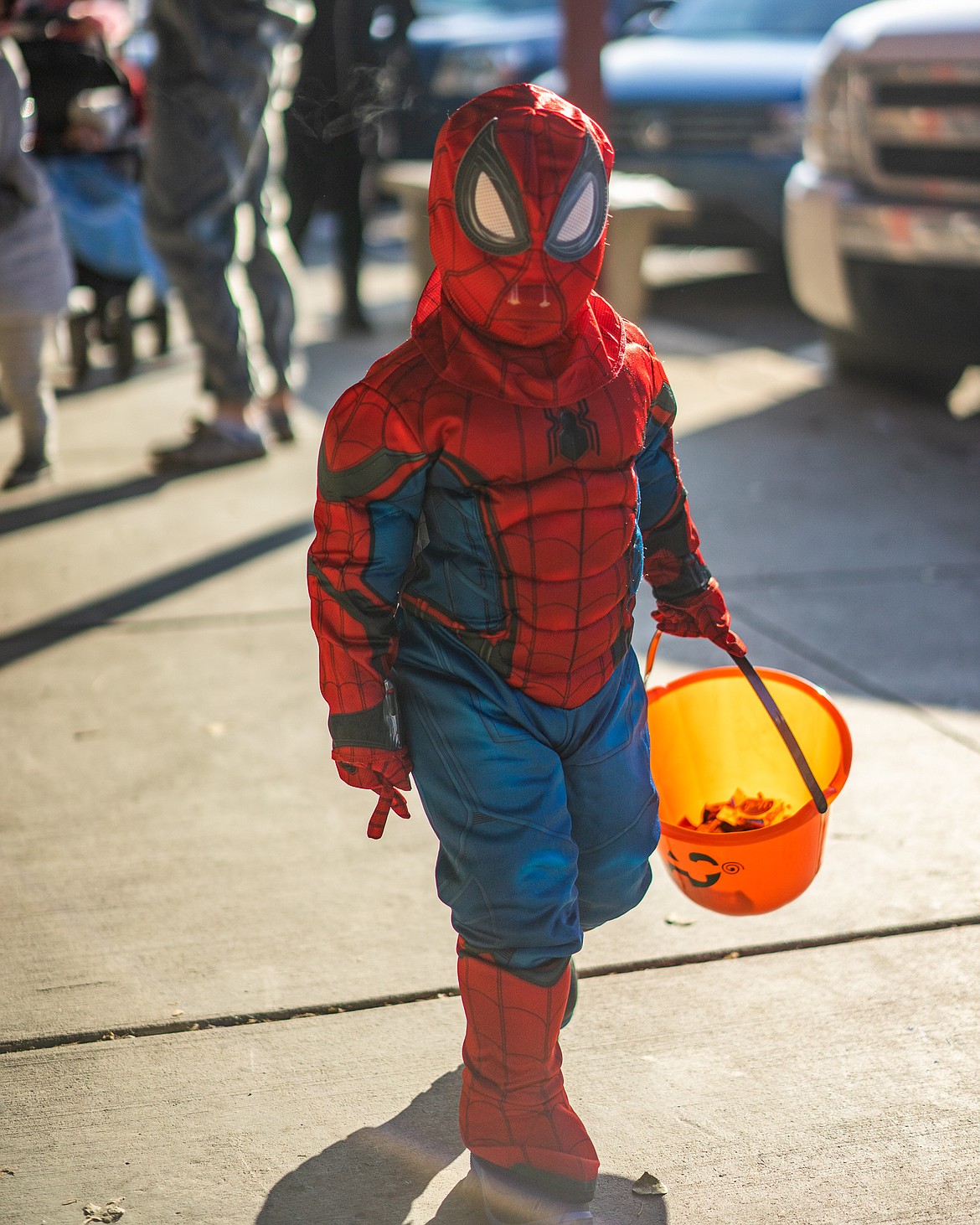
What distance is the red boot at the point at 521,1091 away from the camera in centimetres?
190

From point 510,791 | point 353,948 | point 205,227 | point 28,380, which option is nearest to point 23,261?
point 28,380

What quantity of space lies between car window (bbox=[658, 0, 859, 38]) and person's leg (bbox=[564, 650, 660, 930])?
746 centimetres

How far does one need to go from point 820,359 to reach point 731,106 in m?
1.77

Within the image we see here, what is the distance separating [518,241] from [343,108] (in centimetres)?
552

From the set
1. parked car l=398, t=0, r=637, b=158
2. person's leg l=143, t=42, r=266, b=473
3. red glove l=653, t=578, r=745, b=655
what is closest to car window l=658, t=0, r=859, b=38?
parked car l=398, t=0, r=637, b=158

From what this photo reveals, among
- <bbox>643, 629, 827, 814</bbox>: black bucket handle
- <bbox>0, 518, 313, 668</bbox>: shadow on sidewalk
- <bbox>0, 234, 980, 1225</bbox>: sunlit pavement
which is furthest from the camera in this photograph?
<bbox>0, 518, 313, 668</bbox>: shadow on sidewalk

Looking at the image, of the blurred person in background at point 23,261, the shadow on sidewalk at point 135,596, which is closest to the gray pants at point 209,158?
the blurred person in background at point 23,261

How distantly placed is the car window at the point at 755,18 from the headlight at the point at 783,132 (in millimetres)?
838

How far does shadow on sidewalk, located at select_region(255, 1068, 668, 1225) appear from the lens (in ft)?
6.56

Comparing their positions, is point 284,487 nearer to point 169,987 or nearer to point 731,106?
point 169,987

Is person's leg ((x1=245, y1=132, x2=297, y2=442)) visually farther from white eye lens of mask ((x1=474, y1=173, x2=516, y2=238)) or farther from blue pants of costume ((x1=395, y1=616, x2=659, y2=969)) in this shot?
white eye lens of mask ((x1=474, y1=173, x2=516, y2=238))

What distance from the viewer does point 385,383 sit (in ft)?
6.01

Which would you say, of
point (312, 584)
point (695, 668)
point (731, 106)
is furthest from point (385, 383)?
point (731, 106)

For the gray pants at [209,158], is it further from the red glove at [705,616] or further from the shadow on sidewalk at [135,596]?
the red glove at [705,616]
